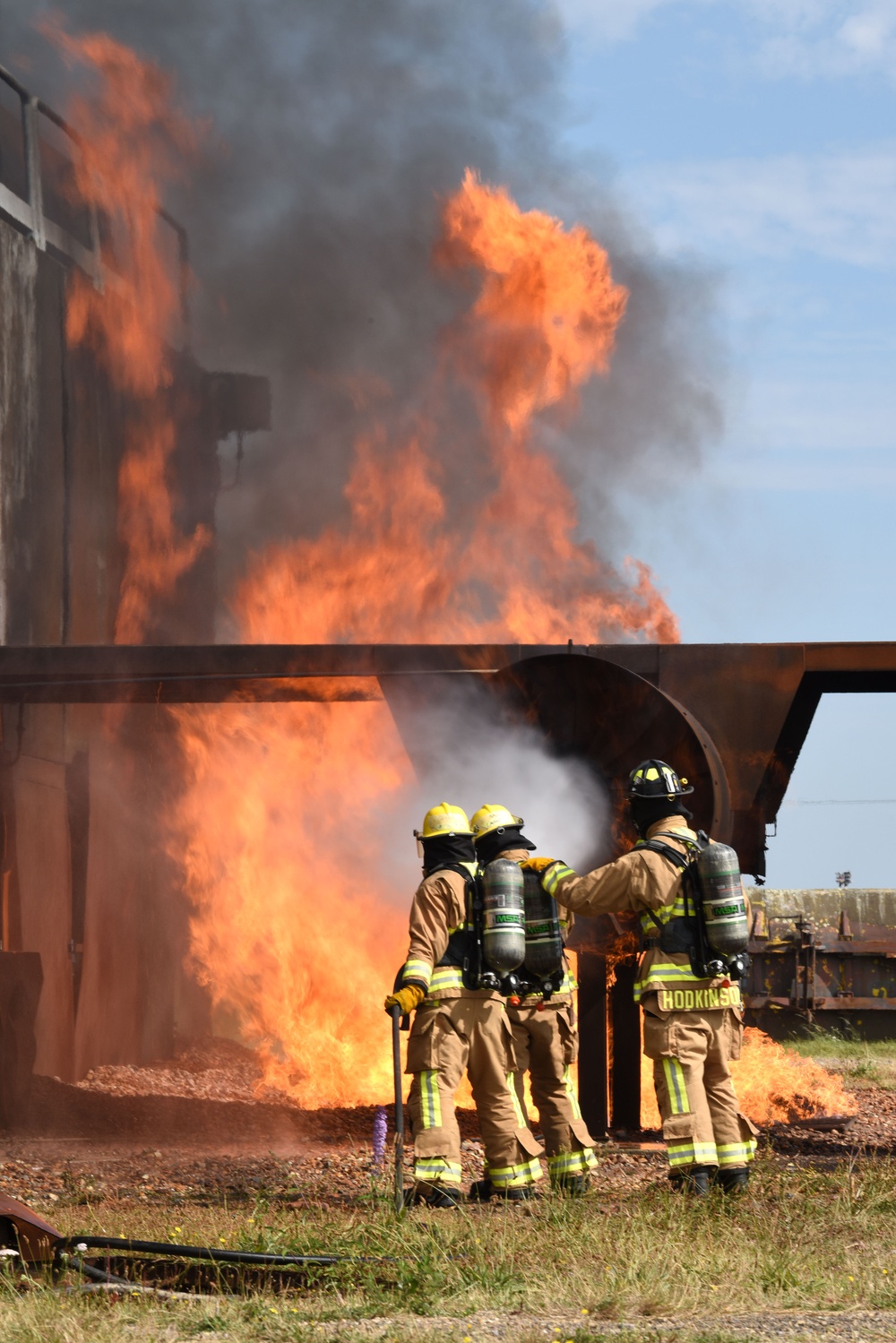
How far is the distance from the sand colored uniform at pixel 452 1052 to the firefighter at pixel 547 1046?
0.23 meters

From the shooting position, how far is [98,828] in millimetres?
14555

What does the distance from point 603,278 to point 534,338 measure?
0.83 meters

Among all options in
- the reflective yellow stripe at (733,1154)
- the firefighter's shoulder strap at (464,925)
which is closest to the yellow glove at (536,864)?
the firefighter's shoulder strap at (464,925)

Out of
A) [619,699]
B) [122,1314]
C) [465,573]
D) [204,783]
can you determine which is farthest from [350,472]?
[122,1314]

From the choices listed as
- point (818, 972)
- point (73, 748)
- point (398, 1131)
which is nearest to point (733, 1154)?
point (398, 1131)

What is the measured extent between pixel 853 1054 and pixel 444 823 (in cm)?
1130

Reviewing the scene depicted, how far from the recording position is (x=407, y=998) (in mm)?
7363

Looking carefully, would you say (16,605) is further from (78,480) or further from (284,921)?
Result: (284,921)

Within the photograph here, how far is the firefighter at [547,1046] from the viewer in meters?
7.74

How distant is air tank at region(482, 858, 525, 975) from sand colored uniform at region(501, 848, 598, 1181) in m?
0.42

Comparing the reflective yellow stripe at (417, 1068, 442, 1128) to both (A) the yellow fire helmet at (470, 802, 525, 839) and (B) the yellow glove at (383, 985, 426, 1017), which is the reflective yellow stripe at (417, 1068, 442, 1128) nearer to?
→ (B) the yellow glove at (383, 985, 426, 1017)

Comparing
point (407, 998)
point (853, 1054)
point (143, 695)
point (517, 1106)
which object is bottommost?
point (853, 1054)

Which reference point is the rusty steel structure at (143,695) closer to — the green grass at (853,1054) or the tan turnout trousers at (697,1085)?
the green grass at (853,1054)

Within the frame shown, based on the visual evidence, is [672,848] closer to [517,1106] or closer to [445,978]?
[445,978]
